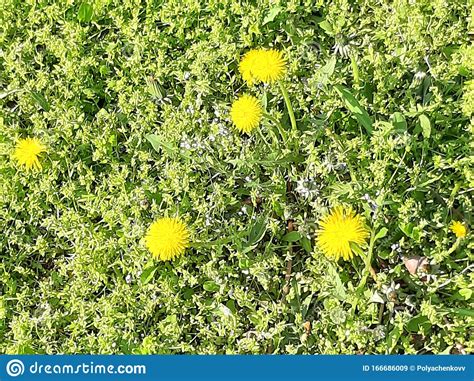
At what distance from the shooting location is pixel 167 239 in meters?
2.43

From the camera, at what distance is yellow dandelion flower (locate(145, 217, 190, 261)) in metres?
2.43

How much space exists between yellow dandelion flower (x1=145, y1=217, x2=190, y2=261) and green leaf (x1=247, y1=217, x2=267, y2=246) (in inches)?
10.1

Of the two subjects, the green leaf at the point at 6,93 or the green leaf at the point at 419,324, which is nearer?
the green leaf at the point at 419,324

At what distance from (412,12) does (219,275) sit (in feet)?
4.05

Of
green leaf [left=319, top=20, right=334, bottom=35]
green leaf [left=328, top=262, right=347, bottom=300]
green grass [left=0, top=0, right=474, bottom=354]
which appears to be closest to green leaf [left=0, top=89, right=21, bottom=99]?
green grass [left=0, top=0, right=474, bottom=354]

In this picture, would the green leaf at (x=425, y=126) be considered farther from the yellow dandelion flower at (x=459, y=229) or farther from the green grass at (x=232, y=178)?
the yellow dandelion flower at (x=459, y=229)

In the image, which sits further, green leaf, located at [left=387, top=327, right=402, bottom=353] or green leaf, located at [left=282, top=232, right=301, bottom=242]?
green leaf, located at [left=282, top=232, right=301, bottom=242]

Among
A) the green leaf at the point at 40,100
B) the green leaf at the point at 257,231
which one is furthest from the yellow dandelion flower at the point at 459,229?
A: the green leaf at the point at 40,100

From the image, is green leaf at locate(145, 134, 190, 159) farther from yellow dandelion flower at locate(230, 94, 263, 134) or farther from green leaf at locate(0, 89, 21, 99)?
green leaf at locate(0, 89, 21, 99)

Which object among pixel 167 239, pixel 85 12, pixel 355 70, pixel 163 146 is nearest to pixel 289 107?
pixel 355 70

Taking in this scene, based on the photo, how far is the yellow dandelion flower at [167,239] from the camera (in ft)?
7.97

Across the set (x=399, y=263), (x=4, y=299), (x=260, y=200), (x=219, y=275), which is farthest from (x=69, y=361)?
(x=399, y=263)

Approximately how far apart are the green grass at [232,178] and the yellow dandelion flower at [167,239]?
0.12 meters

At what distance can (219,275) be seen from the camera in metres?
2.62
